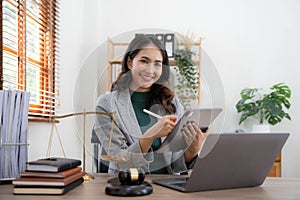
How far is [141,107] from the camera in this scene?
1104 millimetres

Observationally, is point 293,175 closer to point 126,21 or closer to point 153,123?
point 126,21

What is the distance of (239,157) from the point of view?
A: 1029 mm

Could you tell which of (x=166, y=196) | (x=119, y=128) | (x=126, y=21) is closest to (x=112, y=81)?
(x=119, y=128)

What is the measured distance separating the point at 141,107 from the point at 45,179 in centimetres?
34

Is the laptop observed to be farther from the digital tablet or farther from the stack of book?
the stack of book

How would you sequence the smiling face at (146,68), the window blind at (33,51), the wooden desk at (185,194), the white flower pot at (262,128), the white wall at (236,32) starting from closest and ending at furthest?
the wooden desk at (185,194), the smiling face at (146,68), the window blind at (33,51), the white flower pot at (262,128), the white wall at (236,32)

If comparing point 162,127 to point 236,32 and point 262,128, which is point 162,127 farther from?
point 236,32

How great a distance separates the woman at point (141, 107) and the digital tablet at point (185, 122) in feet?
0.06

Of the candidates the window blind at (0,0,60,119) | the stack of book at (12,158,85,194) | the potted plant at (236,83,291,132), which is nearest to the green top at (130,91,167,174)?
the stack of book at (12,158,85,194)

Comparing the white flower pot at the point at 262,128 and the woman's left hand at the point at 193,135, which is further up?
the woman's left hand at the point at 193,135

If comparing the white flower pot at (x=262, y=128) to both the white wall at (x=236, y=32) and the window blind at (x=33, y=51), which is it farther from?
the window blind at (x=33, y=51)

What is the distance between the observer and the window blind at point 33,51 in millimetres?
1605

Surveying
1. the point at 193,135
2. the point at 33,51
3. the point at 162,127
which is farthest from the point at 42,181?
the point at 33,51

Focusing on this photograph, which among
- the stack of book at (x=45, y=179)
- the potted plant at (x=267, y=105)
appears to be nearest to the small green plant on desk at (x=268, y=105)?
the potted plant at (x=267, y=105)
